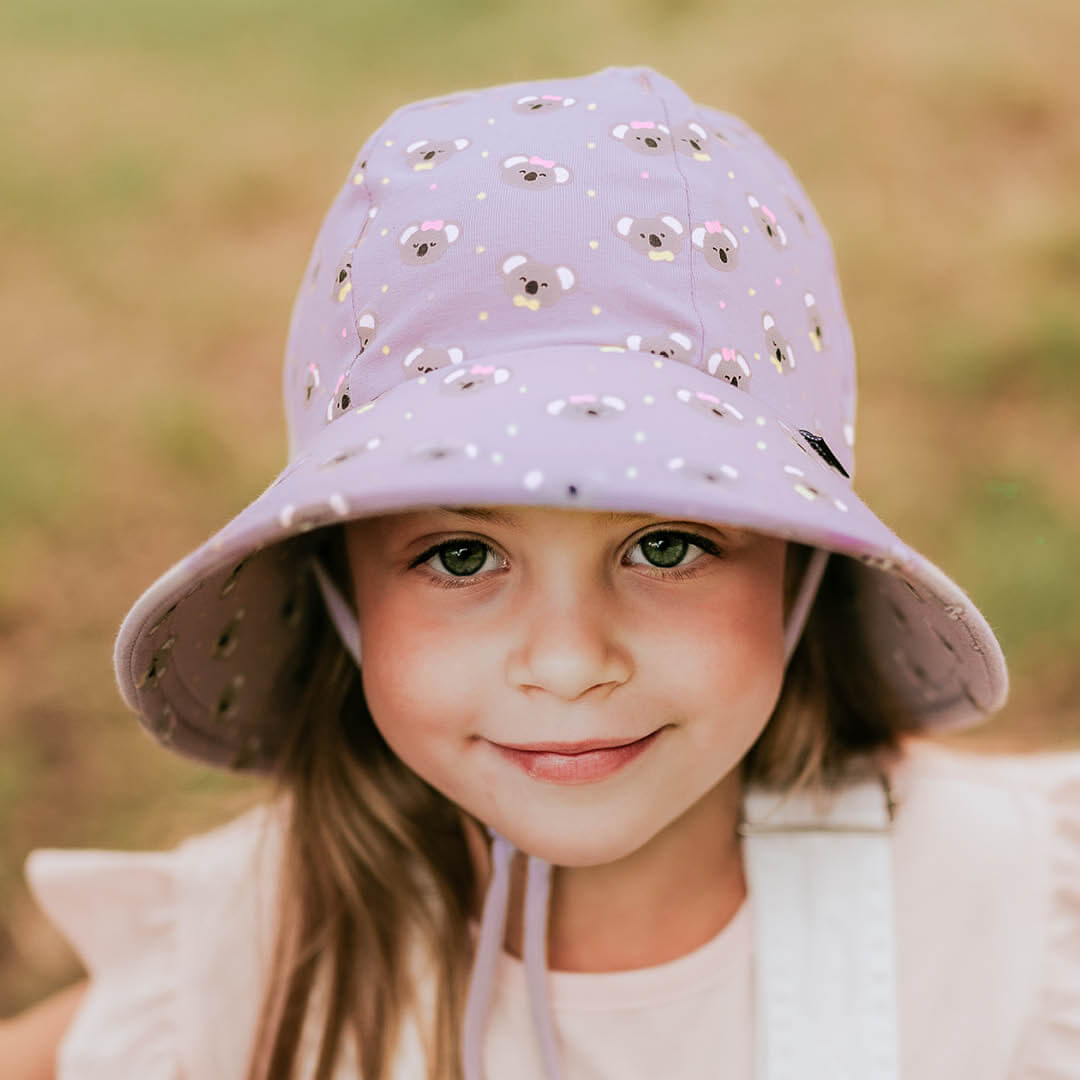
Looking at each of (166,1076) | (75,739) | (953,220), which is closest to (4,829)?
(75,739)

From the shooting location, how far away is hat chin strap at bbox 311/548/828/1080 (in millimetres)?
1268

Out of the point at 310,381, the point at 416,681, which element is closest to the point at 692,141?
the point at 310,381

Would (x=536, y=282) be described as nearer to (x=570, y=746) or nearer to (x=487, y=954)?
(x=570, y=746)

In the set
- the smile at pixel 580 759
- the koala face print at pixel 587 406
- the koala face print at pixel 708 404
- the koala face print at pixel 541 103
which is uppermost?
the koala face print at pixel 541 103

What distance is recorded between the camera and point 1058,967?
4.48 feet

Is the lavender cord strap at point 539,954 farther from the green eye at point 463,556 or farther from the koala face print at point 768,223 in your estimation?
the koala face print at point 768,223

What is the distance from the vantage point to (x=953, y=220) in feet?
9.09

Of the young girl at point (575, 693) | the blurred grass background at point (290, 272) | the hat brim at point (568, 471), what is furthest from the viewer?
the blurred grass background at point (290, 272)

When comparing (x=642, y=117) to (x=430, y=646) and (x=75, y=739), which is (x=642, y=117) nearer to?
(x=430, y=646)

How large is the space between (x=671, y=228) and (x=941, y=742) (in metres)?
1.08

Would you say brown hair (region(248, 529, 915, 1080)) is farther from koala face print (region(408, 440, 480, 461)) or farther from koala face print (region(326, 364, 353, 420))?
koala face print (region(408, 440, 480, 461))

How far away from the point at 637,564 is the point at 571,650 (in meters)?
0.11

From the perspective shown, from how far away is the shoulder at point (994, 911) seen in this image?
1340mm

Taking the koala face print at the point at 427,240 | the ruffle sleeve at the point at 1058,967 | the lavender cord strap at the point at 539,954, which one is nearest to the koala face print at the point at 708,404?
the koala face print at the point at 427,240
